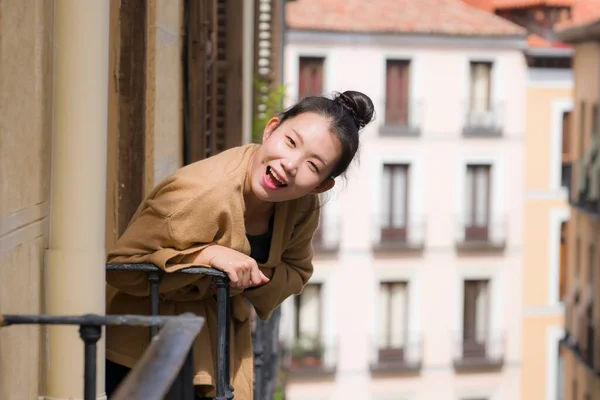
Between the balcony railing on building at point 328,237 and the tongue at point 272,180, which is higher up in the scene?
the tongue at point 272,180

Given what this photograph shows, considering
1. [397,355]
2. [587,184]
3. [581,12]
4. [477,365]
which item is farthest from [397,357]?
[581,12]

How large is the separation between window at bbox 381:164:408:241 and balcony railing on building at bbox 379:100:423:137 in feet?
2.83

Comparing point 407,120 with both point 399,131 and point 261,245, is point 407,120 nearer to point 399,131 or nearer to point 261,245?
point 399,131

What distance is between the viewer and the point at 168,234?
3.48 meters

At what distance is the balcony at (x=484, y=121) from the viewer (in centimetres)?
3397

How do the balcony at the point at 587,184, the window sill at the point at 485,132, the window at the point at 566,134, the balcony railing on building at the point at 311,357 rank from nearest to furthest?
the balcony at the point at 587,184 → the balcony railing on building at the point at 311,357 → the window sill at the point at 485,132 → the window at the point at 566,134

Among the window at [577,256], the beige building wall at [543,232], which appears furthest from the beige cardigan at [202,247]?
the beige building wall at [543,232]

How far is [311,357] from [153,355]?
101 ft

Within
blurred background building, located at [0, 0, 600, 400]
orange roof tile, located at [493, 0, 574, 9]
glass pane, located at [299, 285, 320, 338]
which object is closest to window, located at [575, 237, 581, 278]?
blurred background building, located at [0, 0, 600, 400]

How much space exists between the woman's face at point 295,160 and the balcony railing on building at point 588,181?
2575 centimetres

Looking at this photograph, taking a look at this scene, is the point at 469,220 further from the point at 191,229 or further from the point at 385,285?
the point at 191,229

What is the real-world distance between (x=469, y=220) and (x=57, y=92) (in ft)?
102

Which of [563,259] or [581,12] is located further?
[563,259]

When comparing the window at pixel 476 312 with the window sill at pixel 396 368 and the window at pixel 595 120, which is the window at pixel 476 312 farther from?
the window at pixel 595 120
